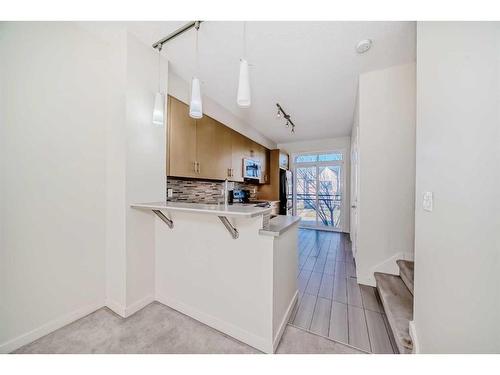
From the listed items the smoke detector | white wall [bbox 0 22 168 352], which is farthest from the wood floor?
the smoke detector

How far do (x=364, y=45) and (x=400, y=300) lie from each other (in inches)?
93.9

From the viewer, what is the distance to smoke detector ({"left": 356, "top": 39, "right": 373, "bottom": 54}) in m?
1.69

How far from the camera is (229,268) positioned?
146 centimetres

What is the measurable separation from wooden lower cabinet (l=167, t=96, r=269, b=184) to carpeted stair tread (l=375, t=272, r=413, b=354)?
2.40m

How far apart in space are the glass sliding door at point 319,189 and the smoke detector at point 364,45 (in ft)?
11.8

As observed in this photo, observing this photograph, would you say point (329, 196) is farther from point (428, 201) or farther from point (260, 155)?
point (428, 201)

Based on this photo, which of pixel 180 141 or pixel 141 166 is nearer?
pixel 141 166

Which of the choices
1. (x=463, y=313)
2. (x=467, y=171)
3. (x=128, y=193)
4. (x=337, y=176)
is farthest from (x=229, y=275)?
(x=337, y=176)

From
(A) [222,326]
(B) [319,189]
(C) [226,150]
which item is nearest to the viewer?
(A) [222,326]

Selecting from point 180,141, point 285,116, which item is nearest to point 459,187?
point 180,141

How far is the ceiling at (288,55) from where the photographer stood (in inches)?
62.0

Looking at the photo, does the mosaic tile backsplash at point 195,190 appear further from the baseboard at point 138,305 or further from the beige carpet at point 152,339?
the beige carpet at point 152,339

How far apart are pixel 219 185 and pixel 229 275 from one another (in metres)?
2.06

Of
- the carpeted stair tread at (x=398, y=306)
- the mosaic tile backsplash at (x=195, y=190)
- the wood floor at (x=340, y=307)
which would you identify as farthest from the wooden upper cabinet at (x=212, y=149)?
the carpeted stair tread at (x=398, y=306)
